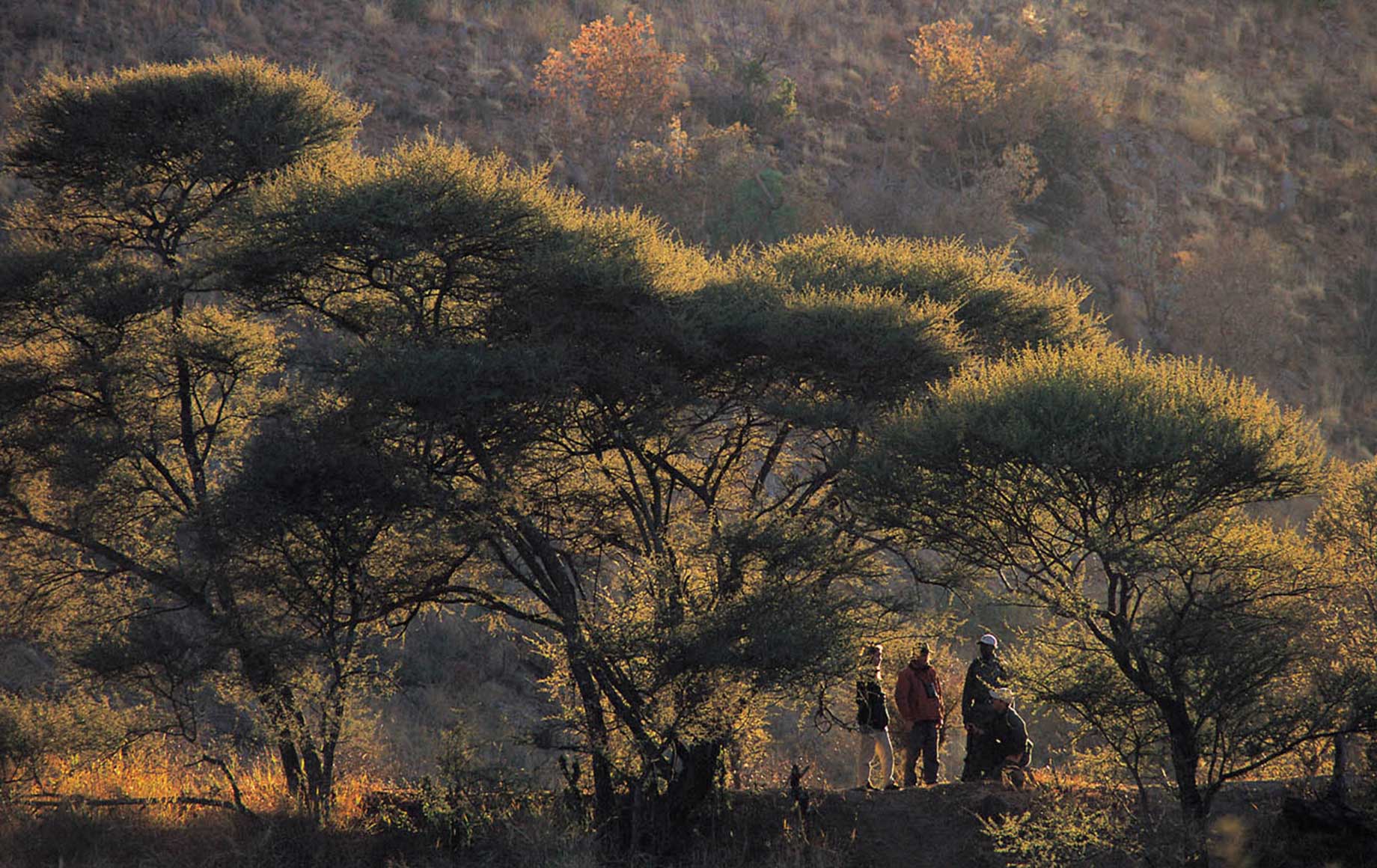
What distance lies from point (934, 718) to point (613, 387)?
17.7 ft

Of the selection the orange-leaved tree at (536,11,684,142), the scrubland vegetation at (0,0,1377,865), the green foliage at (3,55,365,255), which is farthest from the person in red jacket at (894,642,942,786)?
the orange-leaved tree at (536,11,684,142)

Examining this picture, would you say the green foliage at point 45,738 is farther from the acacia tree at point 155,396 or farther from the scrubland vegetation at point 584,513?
the acacia tree at point 155,396

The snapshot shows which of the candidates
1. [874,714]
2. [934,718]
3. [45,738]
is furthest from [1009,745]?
[45,738]

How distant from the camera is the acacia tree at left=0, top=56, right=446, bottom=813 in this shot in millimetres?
15555

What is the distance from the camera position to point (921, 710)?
15742 mm

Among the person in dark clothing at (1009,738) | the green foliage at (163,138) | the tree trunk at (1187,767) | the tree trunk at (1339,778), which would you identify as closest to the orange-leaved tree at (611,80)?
the green foliage at (163,138)

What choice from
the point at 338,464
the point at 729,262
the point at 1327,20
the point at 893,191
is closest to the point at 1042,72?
the point at 893,191

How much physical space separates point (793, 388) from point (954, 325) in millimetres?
2073

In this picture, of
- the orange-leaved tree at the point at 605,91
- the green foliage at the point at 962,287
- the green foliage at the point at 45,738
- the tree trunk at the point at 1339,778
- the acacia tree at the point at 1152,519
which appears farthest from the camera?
the orange-leaved tree at the point at 605,91

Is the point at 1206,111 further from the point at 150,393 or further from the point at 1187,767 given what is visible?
the point at 150,393

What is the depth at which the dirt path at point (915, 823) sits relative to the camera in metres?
14.6

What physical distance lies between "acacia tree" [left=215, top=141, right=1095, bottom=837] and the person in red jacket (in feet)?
4.21

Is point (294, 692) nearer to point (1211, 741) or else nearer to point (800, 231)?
point (1211, 741)

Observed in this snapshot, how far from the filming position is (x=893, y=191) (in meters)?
44.7
